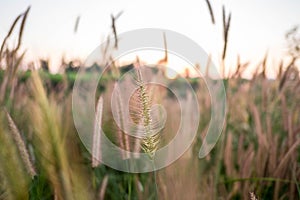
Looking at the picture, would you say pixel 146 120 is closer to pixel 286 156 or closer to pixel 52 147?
pixel 52 147

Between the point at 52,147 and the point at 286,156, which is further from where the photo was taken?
the point at 286,156

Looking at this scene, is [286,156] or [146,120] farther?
[286,156]

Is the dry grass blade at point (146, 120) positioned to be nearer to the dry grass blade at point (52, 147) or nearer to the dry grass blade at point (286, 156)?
the dry grass blade at point (52, 147)

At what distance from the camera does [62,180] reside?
1.52 feet

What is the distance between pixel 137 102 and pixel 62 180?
0.41ft

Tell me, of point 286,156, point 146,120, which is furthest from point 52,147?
point 286,156

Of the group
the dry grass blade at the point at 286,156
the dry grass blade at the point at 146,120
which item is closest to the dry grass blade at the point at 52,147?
the dry grass blade at the point at 146,120

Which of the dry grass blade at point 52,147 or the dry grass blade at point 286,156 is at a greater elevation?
the dry grass blade at point 52,147

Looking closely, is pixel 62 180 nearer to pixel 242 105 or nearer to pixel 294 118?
pixel 294 118

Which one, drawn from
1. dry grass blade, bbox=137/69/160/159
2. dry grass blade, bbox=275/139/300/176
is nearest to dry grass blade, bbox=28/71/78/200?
dry grass blade, bbox=137/69/160/159

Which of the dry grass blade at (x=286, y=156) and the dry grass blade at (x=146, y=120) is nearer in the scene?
the dry grass blade at (x=146, y=120)

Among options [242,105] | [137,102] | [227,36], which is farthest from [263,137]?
[242,105]

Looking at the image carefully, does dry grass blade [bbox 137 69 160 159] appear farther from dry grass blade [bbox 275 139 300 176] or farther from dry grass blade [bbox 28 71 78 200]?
dry grass blade [bbox 275 139 300 176]

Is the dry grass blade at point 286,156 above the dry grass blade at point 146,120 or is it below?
below
